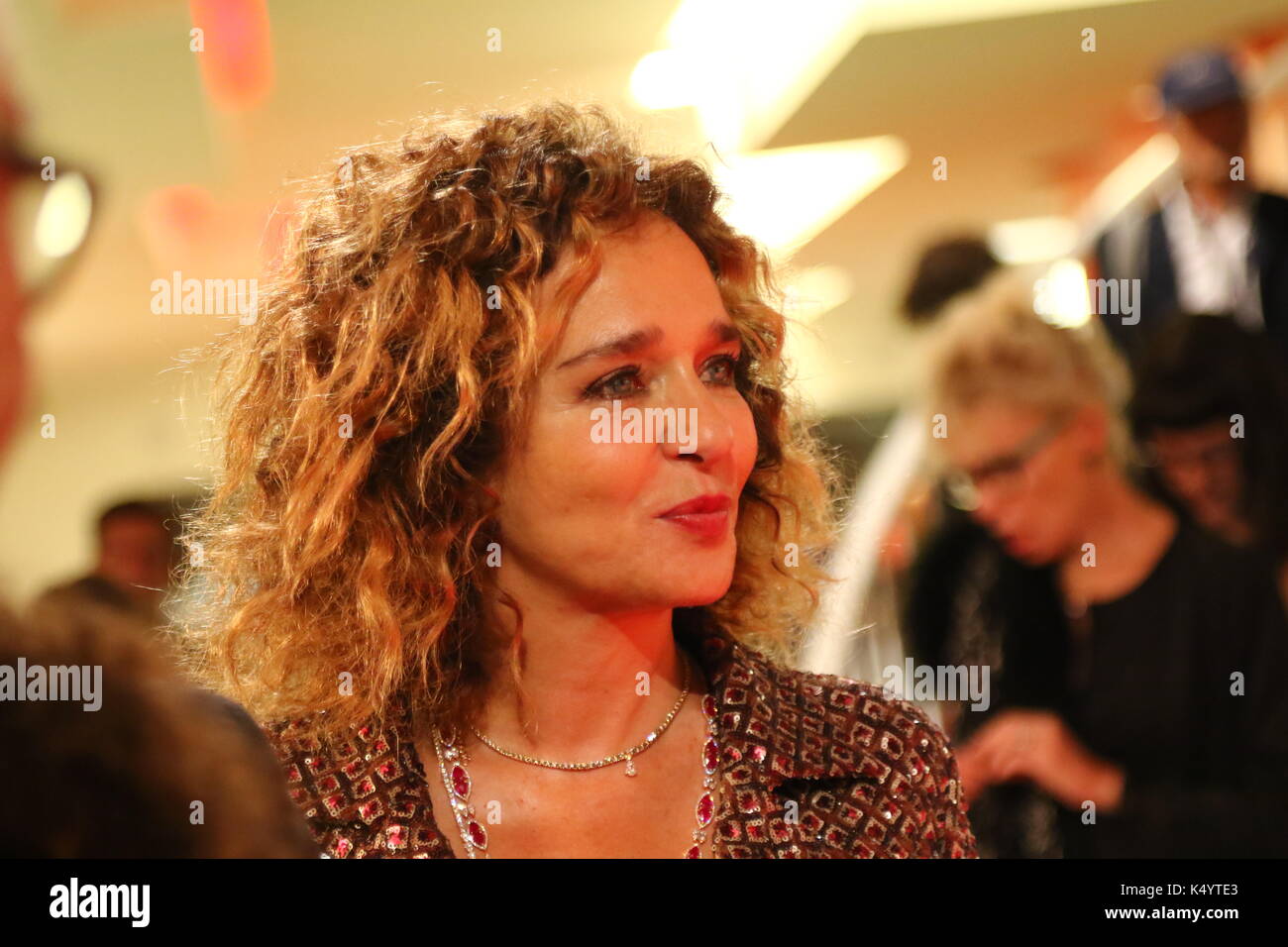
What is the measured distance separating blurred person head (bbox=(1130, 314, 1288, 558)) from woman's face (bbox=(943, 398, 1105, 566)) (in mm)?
144

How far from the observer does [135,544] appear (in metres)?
2.31

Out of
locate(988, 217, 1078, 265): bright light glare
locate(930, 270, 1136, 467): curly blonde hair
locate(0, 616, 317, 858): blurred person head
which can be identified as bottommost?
locate(0, 616, 317, 858): blurred person head

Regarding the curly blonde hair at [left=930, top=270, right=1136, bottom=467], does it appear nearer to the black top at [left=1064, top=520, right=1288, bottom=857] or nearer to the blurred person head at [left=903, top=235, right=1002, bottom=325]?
the blurred person head at [left=903, top=235, right=1002, bottom=325]

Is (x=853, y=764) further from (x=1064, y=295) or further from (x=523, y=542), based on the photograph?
(x=1064, y=295)

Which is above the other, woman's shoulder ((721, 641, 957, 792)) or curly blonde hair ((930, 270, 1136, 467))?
curly blonde hair ((930, 270, 1136, 467))

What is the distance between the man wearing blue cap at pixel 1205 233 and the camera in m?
2.52

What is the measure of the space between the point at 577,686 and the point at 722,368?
1.14ft

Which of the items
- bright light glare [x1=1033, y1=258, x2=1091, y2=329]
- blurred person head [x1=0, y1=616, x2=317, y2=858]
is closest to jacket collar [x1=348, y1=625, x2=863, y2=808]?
blurred person head [x1=0, y1=616, x2=317, y2=858]

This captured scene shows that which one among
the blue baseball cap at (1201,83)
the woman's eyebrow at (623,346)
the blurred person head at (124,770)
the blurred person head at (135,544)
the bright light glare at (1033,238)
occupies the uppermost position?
the blue baseball cap at (1201,83)

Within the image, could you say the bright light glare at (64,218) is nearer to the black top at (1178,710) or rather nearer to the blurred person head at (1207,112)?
the black top at (1178,710)

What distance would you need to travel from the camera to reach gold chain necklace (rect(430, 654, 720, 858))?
4.08 feet

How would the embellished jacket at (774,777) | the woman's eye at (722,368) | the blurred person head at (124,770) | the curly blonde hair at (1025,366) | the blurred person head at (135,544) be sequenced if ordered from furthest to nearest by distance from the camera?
the curly blonde hair at (1025,366) → the blurred person head at (135,544) → the woman's eye at (722,368) → the embellished jacket at (774,777) → the blurred person head at (124,770)

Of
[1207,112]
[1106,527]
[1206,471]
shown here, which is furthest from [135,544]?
[1207,112]

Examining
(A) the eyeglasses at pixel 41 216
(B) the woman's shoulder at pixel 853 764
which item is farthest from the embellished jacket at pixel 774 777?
(A) the eyeglasses at pixel 41 216
